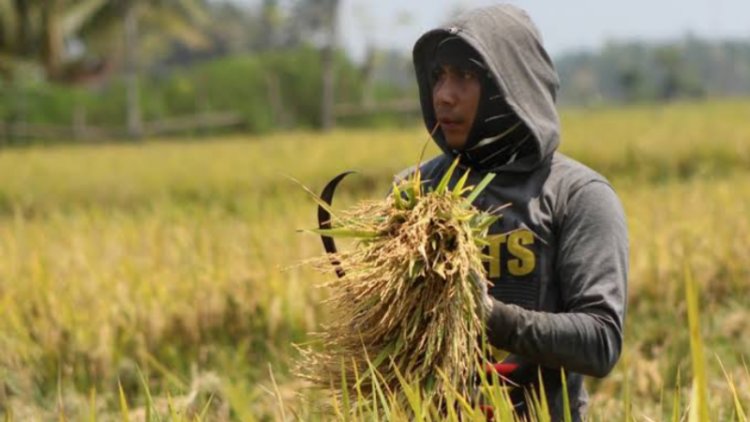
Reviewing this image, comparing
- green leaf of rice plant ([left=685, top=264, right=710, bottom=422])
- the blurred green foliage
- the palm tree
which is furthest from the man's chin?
the blurred green foliage

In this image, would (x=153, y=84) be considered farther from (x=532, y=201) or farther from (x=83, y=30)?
(x=532, y=201)

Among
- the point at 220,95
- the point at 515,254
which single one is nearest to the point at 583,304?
the point at 515,254

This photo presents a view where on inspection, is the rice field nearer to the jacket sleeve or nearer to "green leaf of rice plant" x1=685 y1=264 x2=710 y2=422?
the jacket sleeve

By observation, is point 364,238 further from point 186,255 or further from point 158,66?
point 158,66

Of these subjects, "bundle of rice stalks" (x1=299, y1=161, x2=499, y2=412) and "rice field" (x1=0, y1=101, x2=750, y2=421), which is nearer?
"bundle of rice stalks" (x1=299, y1=161, x2=499, y2=412)

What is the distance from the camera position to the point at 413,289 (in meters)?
1.40

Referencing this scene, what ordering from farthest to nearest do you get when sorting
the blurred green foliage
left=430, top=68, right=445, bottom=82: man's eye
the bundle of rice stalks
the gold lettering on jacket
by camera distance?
the blurred green foliage → left=430, top=68, right=445, bottom=82: man's eye → the gold lettering on jacket → the bundle of rice stalks

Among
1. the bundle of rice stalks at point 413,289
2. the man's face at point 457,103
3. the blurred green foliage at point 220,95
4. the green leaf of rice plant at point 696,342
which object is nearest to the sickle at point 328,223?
the bundle of rice stalks at point 413,289

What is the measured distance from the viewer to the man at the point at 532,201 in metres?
1.54

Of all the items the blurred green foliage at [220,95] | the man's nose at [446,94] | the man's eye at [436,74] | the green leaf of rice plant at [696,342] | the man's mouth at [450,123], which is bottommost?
the blurred green foliage at [220,95]

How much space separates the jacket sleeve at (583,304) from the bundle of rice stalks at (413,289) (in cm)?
6

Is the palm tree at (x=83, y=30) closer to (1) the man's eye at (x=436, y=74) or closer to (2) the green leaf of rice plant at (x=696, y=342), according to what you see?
(1) the man's eye at (x=436, y=74)

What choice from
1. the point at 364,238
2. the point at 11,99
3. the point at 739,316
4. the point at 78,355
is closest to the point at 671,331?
the point at 739,316

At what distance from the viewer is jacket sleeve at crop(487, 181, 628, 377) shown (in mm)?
1486
